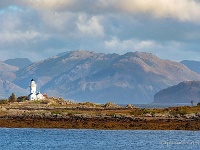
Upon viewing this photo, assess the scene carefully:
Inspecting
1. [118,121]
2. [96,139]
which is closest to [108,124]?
[118,121]

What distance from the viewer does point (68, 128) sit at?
90938 millimetres

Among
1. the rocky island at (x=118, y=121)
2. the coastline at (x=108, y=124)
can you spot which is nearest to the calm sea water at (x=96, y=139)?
the coastline at (x=108, y=124)

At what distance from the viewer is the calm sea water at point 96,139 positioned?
224ft

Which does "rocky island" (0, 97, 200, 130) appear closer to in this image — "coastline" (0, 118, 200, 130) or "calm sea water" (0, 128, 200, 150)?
"coastline" (0, 118, 200, 130)

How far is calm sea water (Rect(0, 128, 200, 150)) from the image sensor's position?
68312 millimetres

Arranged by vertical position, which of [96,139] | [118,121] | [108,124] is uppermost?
[118,121]

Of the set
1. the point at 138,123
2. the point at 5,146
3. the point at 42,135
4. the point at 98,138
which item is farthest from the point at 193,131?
the point at 5,146

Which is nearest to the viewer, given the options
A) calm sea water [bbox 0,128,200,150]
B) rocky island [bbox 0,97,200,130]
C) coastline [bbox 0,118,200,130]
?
calm sea water [bbox 0,128,200,150]

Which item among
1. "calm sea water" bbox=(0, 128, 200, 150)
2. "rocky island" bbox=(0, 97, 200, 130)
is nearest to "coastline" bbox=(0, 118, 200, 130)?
"rocky island" bbox=(0, 97, 200, 130)

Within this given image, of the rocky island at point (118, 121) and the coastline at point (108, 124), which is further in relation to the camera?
the rocky island at point (118, 121)

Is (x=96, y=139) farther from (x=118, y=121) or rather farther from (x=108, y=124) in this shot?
(x=118, y=121)

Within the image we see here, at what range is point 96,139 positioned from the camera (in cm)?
7656

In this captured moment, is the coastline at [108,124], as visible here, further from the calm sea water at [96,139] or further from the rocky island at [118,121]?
the calm sea water at [96,139]

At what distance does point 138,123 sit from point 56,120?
16.1 metres
